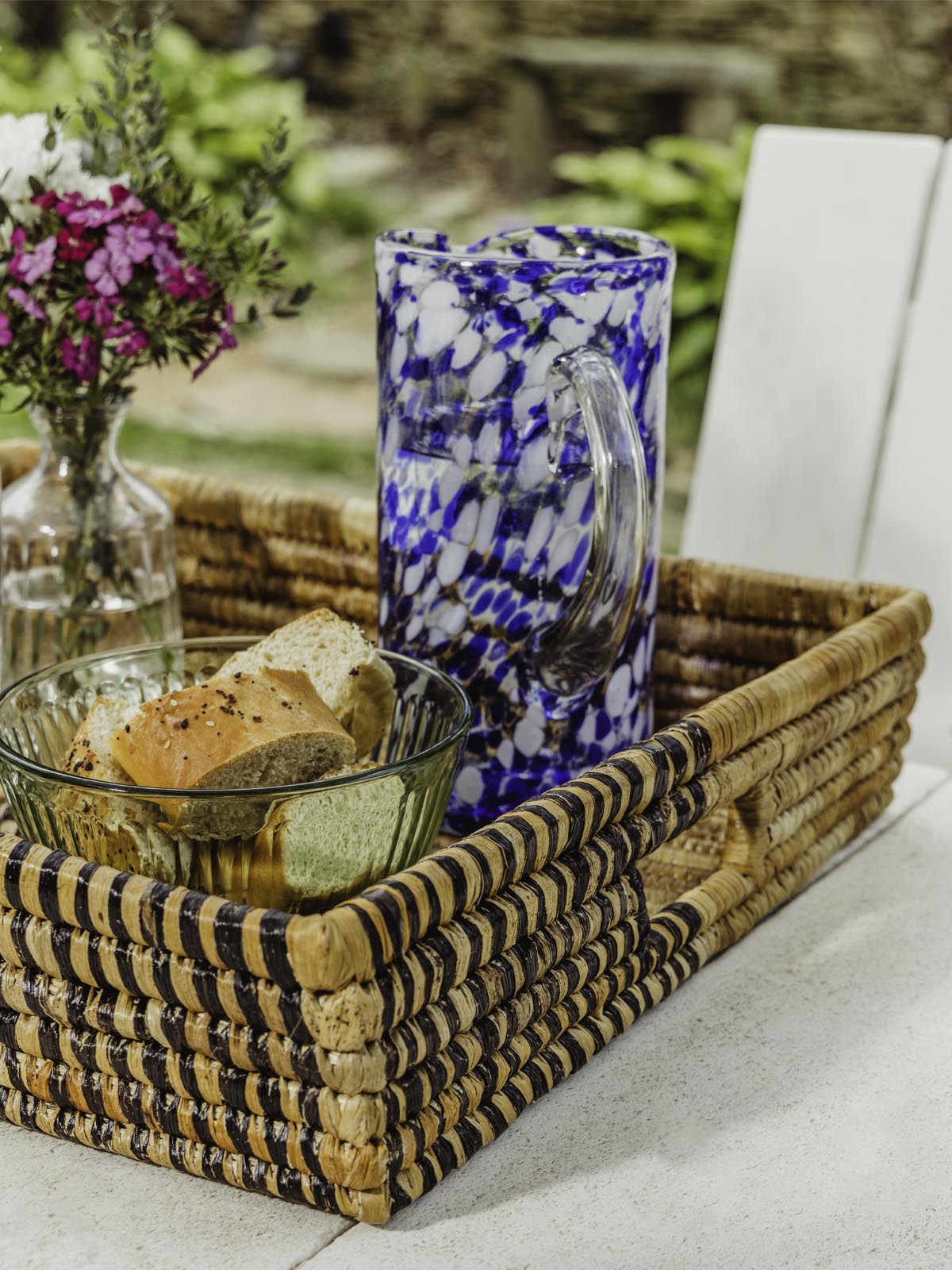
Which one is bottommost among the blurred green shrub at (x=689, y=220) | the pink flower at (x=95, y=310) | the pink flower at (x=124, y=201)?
the blurred green shrub at (x=689, y=220)

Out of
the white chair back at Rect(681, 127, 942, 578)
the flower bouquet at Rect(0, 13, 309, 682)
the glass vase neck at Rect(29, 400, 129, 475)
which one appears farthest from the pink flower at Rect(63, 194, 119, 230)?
the white chair back at Rect(681, 127, 942, 578)

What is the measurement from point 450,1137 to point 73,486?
0.48 meters

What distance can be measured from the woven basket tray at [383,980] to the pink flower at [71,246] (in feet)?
1.16

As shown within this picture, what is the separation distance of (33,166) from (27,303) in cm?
8

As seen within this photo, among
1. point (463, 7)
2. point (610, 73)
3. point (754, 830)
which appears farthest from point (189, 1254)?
point (463, 7)

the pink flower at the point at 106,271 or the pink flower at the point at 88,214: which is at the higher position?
the pink flower at the point at 88,214

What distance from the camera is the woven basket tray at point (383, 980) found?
49 cm

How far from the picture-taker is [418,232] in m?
0.81

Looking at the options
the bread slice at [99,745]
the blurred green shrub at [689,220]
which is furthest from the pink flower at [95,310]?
the blurred green shrub at [689,220]

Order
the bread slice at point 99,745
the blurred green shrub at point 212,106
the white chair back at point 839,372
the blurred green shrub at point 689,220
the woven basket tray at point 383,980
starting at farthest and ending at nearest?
the blurred green shrub at point 212,106, the blurred green shrub at point 689,220, the white chair back at point 839,372, the bread slice at point 99,745, the woven basket tray at point 383,980

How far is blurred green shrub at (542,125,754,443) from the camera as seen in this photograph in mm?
3477

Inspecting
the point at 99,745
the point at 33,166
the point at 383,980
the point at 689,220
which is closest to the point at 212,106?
the point at 689,220

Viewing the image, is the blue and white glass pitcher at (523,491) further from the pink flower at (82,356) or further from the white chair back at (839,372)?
the white chair back at (839,372)

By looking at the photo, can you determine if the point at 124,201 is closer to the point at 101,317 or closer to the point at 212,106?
the point at 101,317
